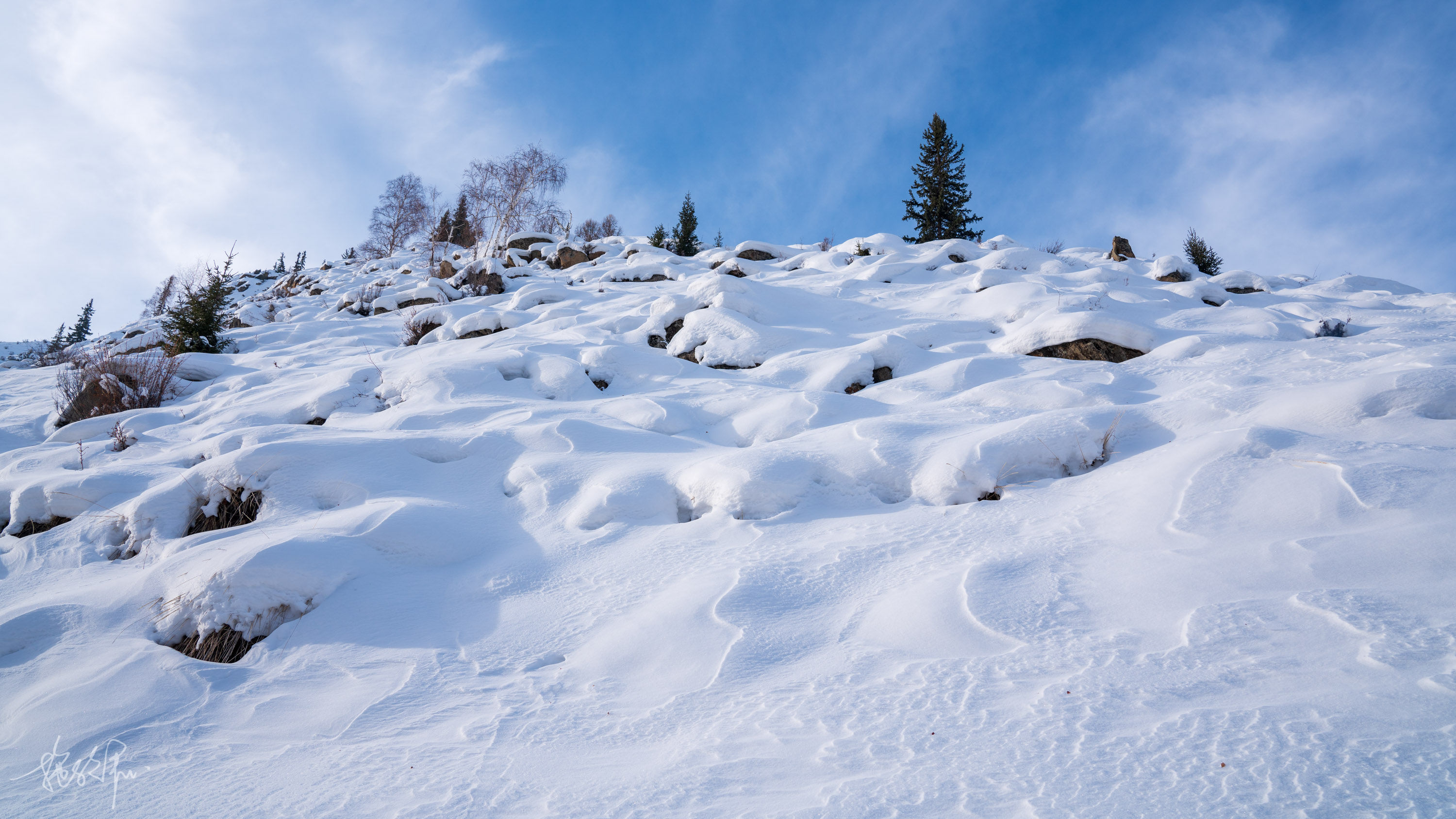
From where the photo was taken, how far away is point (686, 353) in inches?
231

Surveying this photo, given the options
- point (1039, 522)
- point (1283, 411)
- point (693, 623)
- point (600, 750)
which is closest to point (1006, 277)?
point (1283, 411)

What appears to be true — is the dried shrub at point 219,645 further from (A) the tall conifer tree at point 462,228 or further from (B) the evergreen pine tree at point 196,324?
(A) the tall conifer tree at point 462,228

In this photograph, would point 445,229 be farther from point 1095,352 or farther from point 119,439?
point 1095,352

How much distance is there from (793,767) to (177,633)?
88.1 inches

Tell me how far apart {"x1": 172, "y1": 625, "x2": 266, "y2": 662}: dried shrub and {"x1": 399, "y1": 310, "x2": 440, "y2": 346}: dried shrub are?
6.21 metres

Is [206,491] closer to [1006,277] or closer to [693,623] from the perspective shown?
[693,623]

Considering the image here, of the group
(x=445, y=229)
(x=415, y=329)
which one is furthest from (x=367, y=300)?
(x=445, y=229)

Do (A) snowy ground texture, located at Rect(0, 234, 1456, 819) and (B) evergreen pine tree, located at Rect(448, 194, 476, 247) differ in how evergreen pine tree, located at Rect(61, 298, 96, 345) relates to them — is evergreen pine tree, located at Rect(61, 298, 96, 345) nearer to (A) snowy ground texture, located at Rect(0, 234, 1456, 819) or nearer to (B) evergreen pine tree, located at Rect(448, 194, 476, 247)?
(B) evergreen pine tree, located at Rect(448, 194, 476, 247)

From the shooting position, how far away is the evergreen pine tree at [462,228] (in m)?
25.1

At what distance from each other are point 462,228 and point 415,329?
22.5m

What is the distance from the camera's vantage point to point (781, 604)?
1.81m

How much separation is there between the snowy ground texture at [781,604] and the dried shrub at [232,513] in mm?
58

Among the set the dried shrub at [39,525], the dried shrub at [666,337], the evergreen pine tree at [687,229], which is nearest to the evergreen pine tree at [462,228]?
the evergreen pine tree at [687,229]

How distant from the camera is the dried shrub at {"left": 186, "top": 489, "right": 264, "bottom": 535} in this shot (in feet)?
8.85
